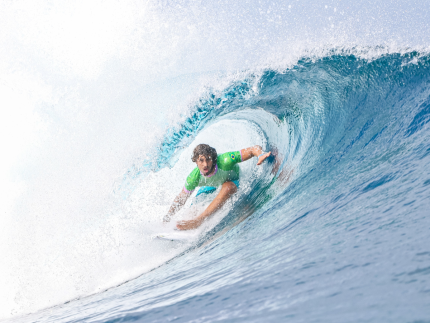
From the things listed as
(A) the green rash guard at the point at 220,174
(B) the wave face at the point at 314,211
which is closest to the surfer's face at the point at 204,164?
(A) the green rash guard at the point at 220,174

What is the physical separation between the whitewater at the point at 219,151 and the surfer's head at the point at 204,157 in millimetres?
591

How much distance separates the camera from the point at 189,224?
3.73m

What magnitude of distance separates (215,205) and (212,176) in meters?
0.38

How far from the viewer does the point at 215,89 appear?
216 inches

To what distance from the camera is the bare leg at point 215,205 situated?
147 inches

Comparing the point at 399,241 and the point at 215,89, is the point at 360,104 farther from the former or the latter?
the point at 399,241

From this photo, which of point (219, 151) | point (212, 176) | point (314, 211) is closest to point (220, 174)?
point (212, 176)

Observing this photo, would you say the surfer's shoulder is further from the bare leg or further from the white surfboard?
the white surfboard

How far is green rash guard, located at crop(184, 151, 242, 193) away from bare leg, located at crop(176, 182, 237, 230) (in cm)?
11

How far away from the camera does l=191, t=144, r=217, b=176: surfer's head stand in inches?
151

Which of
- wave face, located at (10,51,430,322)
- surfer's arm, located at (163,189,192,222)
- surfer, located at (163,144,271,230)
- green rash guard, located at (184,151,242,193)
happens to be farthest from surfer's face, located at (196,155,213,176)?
wave face, located at (10,51,430,322)

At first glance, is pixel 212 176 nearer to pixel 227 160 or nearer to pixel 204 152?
pixel 227 160

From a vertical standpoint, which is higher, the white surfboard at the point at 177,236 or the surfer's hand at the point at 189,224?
the surfer's hand at the point at 189,224

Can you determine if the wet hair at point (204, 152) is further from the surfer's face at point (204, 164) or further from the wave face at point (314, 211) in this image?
the wave face at point (314, 211)
